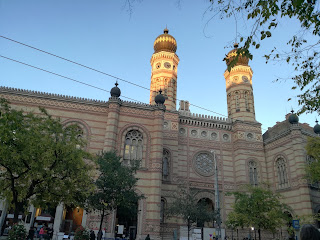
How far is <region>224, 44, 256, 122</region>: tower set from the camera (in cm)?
3300

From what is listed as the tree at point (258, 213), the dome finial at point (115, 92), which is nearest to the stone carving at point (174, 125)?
the dome finial at point (115, 92)

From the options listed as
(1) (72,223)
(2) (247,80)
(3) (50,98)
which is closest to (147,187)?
→ (1) (72,223)

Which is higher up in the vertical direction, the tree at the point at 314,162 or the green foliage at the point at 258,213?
the tree at the point at 314,162

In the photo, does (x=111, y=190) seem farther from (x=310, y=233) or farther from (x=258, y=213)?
(x=310, y=233)

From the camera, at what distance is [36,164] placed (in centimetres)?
1238

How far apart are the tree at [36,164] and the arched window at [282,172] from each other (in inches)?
836

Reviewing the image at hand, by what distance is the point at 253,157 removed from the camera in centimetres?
3009

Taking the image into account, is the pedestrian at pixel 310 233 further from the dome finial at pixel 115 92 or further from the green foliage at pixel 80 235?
the dome finial at pixel 115 92

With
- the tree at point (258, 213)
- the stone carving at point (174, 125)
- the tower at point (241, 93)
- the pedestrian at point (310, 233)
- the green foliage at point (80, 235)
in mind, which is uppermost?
the tower at point (241, 93)

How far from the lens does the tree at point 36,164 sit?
12141 millimetres

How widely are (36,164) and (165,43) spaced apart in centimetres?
2708

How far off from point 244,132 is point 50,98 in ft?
67.6

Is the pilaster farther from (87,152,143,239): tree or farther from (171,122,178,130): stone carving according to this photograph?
(171,122,178,130): stone carving

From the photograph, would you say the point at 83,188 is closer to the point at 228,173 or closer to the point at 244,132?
the point at 228,173
